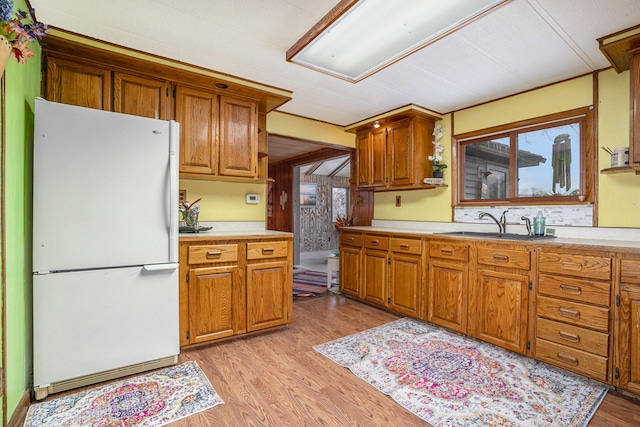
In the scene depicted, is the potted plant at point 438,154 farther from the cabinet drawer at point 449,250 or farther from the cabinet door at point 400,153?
the cabinet drawer at point 449,250

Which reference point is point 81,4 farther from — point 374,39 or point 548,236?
point 548,236

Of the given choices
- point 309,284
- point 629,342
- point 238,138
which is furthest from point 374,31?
point 309,284

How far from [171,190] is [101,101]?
0.92 meters

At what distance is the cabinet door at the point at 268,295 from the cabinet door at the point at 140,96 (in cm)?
150

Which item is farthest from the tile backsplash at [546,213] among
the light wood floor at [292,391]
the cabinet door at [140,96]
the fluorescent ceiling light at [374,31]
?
the cabinet door at [140,96]

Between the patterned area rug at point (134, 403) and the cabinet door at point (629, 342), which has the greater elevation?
the cabinet door at point (629, 342)

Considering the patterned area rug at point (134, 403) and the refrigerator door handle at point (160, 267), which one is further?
the refrigerator door handle at point (160, 267)

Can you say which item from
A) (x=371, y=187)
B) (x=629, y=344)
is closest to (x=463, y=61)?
(x=371, y=187)

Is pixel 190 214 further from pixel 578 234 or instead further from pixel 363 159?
pixel 578 234

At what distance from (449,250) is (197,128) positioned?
2.51 m

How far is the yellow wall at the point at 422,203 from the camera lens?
361 cm

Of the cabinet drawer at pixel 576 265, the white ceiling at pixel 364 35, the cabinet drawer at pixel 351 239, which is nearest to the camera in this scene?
the white ceiling at pixel 364 35

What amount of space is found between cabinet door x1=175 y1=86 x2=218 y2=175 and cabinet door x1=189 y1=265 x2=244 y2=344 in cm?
91

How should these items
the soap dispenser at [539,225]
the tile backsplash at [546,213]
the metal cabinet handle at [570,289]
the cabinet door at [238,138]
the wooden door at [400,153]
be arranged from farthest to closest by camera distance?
the wooden door at [400,153] < the cabinet door at [238,138] < the soap dispenser at [539,225] < the tile backsplash at [546,213] < the metal cabinet handle at [570,289]
